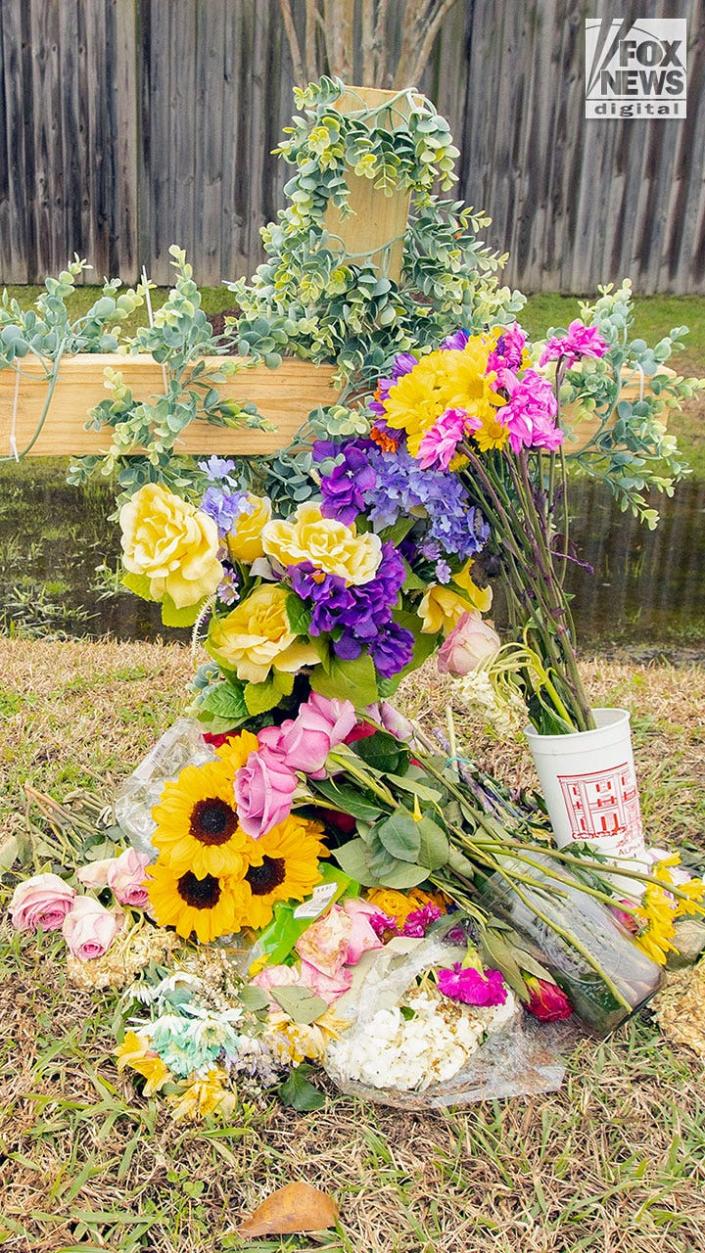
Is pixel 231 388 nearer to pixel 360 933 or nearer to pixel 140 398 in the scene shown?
pixel 140 398

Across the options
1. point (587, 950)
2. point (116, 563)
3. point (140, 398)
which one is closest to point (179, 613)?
point (140, 398)

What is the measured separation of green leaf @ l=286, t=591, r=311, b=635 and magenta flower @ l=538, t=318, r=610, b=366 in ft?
1.87

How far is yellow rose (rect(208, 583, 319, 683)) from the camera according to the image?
5.71 ft

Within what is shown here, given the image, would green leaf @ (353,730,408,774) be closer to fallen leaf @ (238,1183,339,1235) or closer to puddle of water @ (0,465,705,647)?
fallen leaf @ (238,1183,339,1235)

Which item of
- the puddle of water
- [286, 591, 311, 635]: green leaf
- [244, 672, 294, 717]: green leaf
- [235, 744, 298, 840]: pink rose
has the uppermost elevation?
[286, 591, 311, 635]: green leaf

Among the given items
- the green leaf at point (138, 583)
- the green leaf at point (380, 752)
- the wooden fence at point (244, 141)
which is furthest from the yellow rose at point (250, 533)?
the wooden fence at point (244, 141)

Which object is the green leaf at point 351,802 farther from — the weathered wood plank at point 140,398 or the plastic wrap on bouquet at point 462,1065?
the weathered wood plank at point 140,398

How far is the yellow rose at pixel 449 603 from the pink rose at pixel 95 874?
710 mm

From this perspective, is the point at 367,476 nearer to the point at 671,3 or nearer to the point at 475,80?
the point at 475,80

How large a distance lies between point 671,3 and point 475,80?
52.8 inches

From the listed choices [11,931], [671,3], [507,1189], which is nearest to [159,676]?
[11,931]

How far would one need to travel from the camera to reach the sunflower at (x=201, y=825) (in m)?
1.78

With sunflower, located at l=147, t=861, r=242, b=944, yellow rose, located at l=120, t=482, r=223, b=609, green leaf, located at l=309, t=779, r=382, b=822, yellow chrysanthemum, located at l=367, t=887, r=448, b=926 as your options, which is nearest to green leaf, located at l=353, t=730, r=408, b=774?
green leaf, located at l=309, t=779, r=382, b=822

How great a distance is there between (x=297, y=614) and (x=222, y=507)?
0.20 metres
